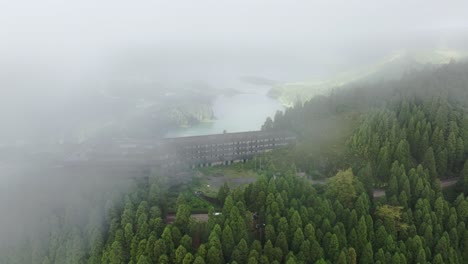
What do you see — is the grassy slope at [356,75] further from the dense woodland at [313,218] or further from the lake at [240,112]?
the dense woodland at [313,218]

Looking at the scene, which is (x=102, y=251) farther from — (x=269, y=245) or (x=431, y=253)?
(x=431, y=253)

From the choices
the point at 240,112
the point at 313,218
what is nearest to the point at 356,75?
the point at 240,112

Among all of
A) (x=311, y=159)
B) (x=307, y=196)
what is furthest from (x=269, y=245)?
(x=311, y=159)

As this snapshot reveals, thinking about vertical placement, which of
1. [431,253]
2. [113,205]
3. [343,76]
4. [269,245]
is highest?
[343,76]

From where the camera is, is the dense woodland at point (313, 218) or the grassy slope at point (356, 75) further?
the grassy slope at point (356, 75)

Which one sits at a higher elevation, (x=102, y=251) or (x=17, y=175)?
(x=17, y=175)

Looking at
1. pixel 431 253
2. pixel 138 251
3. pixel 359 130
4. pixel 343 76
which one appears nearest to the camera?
pixel 138 251

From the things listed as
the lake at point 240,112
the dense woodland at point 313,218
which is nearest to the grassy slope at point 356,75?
the lake at point 240,112

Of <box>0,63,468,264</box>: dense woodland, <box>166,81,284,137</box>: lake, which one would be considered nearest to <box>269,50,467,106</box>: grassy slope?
<box>166,81,284,137</box>: lake

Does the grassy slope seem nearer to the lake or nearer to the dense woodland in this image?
the lake
